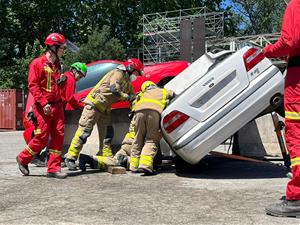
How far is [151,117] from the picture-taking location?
662 cm

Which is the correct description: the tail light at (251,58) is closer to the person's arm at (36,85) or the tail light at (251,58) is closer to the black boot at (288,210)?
the black boot at (288,210)

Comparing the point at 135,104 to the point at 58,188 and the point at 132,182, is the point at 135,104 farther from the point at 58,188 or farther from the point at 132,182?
the point at 58,188

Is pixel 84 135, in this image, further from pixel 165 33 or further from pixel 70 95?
pixel 165 33

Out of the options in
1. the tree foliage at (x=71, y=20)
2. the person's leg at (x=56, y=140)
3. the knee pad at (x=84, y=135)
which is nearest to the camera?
the person's leg at (x=56, y=140)

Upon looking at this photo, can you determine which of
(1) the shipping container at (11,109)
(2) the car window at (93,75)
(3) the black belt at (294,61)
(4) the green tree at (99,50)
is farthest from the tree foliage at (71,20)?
(3) the black belt at (294,61)

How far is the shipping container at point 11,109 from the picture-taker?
22.7 m

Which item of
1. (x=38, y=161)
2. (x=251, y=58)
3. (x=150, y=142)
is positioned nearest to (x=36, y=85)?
(x=150, y=142)

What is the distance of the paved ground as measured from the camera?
13.6 ft

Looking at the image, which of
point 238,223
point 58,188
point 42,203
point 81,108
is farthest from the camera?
point 81,108

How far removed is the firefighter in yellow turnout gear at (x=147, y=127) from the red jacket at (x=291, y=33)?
2586mm

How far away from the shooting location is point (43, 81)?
6422 millimetres

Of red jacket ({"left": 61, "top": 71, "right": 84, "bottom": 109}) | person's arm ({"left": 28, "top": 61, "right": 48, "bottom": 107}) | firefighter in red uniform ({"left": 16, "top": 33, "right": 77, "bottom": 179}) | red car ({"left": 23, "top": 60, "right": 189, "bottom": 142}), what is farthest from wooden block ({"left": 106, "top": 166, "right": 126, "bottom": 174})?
red car ({"left": 23, "top": 60, "right": 189, "bottom": 142})

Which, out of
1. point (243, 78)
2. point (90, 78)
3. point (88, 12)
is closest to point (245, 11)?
point (88, 12)

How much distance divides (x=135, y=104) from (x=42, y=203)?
2.55 m
